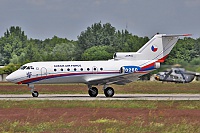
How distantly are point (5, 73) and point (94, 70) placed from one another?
87.8 meters

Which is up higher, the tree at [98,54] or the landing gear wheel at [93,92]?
the tree at [98,54]

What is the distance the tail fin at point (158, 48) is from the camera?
179 feet

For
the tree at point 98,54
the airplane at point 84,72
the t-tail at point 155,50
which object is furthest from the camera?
the tree at point 98,54

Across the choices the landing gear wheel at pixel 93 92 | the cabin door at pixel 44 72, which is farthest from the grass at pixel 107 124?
the landing gear wheel at pixel 93 92

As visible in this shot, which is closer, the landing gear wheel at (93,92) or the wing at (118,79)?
the wing at (118,79)

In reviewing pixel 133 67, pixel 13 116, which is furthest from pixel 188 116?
pixel 133 67

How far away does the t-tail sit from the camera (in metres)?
54.6

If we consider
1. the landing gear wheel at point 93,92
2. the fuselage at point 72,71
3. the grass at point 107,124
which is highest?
the fuselage at point 72,71

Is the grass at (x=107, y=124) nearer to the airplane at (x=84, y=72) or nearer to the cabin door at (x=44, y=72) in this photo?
the airplane at (x=84, y=72)

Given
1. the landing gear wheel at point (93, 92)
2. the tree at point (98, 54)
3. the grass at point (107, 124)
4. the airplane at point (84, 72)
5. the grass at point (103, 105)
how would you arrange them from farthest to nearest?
the tree at point (98, 54) → the landing gear wheel at point (93, 92) → the airplane at point (84, 72) → the grass at point (103, 105) → the grass at point (107, 124)

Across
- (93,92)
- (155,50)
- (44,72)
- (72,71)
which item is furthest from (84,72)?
(155,50)

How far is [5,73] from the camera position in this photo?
138m

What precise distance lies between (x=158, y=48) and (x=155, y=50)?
342mm

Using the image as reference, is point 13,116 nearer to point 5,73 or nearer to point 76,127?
point 76,127
